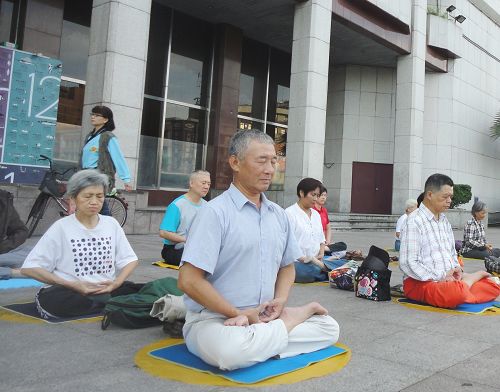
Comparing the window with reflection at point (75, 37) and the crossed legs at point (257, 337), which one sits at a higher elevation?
the window with reflection at point (75, 37)

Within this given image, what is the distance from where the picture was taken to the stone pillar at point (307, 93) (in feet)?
46.3

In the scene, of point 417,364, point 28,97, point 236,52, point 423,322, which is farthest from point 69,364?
point 236,52

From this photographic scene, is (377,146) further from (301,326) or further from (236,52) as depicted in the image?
(301,326)

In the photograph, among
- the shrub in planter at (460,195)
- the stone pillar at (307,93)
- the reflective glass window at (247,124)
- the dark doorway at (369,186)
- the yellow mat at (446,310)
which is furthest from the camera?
the dark doorway at (369,186)

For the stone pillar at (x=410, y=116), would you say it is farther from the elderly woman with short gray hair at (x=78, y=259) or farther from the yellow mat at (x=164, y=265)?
the elderly woman with short gray hair at (x=78, y=259)

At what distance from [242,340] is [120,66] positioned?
8.60 m

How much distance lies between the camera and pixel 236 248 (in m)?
2.98

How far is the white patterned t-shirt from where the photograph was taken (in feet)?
12.7

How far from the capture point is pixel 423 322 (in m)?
4.44

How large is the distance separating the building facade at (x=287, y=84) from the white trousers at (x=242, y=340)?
7.83 meters

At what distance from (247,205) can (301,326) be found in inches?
34.9

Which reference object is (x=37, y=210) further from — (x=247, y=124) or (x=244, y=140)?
(x=247, y=124)

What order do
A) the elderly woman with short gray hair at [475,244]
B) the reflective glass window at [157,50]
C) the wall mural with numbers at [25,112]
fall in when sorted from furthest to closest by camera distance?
the reflective glass window at [157,50] < the wall mural with numbers at [25,112] < the elderly woman with short gray hair at [475,244]

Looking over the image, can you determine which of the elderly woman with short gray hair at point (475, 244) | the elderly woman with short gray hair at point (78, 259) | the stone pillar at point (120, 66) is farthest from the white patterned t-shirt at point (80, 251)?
the elderly woman with short gray hair at point (475, 244)
